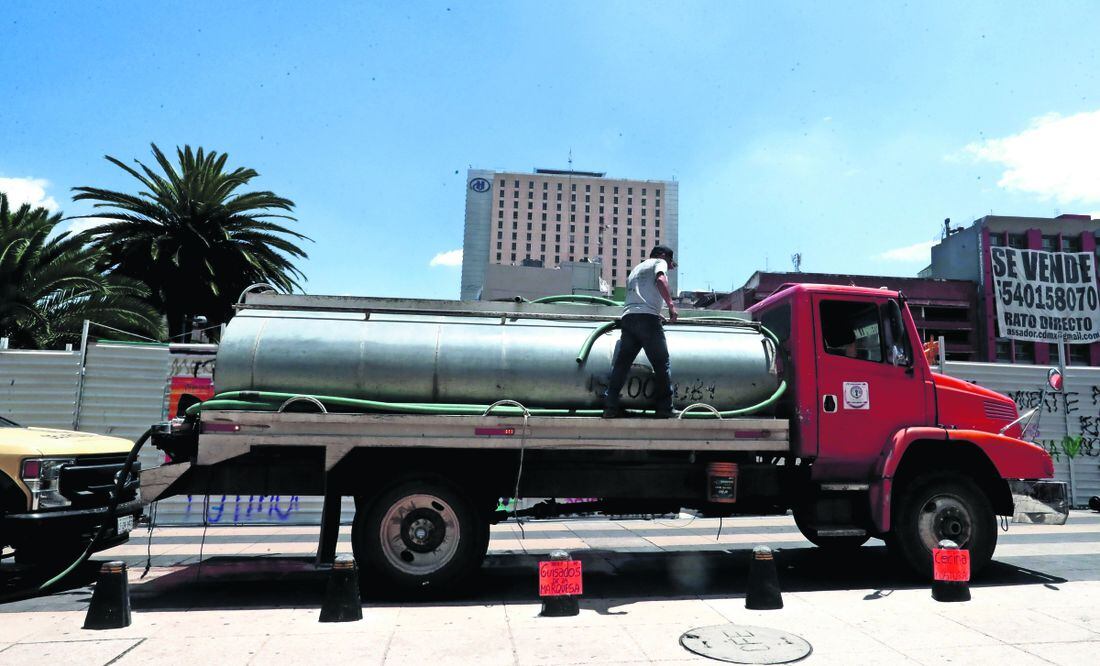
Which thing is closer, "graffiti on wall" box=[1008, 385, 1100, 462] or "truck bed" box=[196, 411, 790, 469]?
"truck bed" box=[196, 411, 790, 469]

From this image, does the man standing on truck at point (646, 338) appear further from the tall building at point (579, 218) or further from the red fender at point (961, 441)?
the tall building at point (579, 218)

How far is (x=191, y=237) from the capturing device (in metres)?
23.3

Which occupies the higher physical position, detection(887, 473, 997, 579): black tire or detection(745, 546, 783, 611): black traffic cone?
detection(887, 473, 997, 579): black tire

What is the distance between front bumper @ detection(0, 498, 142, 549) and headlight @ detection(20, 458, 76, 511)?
0.11 metres

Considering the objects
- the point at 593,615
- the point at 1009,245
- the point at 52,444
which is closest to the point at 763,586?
the point at 593,615

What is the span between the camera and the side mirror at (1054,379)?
1373 centimetres

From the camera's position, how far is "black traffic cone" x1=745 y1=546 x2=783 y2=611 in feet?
19.5

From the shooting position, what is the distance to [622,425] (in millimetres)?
6586

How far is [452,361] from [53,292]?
1811 centimetres

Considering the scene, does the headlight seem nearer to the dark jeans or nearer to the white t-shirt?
the dark jeans

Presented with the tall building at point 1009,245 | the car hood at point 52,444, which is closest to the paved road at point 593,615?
the car hood at point 52,444

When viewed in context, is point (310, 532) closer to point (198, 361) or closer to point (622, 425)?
point (198, 361)

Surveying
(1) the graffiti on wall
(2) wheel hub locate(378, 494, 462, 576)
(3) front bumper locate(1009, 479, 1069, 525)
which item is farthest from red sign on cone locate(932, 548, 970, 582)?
(1) the graffiti on wall

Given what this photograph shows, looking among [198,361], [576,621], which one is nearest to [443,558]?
[576,621]
